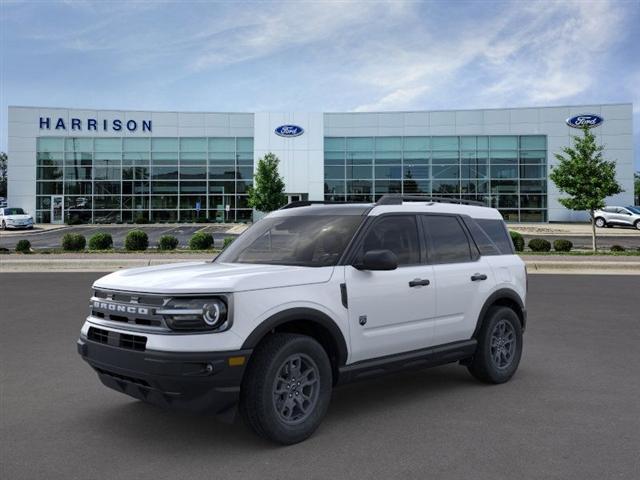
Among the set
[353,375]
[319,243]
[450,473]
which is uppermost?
[319,243]

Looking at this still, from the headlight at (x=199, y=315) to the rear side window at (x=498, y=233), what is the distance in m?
3.30

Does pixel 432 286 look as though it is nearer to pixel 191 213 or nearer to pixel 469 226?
pixel 469 226

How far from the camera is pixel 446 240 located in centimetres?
577

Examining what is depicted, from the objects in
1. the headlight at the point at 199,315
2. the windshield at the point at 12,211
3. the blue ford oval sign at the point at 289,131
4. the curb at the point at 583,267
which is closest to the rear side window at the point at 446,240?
the headlight at the point at 199,315

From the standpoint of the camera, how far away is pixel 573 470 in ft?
12.8

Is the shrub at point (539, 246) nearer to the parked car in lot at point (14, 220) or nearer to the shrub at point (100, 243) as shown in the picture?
the shrub at point (100, 243)

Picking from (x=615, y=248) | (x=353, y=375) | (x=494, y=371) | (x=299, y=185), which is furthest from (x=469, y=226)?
(x=299, y=185)

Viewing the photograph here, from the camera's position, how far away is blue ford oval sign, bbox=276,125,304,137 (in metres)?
51.4

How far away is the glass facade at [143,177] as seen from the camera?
51.8m

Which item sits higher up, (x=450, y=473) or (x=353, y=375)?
(x=353, y=375)

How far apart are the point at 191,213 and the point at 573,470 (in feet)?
163

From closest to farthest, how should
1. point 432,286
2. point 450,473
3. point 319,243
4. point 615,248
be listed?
point 450,473
point 319,243
point 432,286
point 615,248

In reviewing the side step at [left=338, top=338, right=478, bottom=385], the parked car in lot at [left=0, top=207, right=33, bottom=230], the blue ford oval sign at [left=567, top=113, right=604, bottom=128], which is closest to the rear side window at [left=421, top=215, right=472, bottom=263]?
the side step at [left=338, top=338, right=478, bottom=385]

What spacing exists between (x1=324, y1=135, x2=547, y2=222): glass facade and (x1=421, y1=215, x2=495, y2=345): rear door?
148ft
